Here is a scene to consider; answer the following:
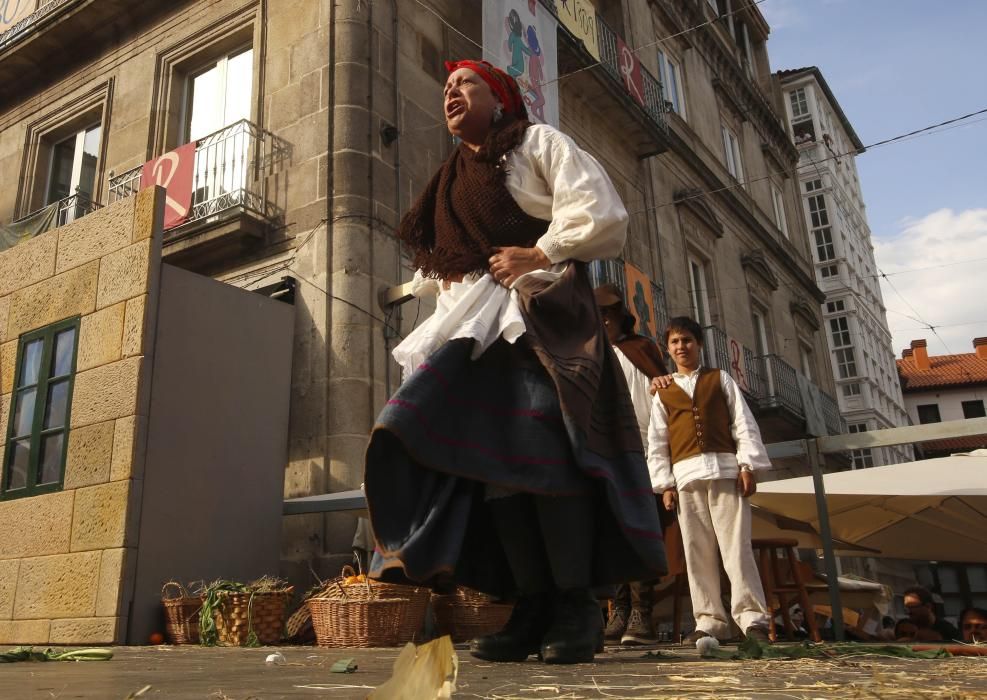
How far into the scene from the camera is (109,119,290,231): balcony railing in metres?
9.59

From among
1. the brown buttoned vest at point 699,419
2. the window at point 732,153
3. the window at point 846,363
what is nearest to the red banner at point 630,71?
the window at point 732,153

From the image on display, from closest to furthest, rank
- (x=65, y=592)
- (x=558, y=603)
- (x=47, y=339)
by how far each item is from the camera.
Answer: (x=558, y=603) → (x=65, y=592) → (x=47, y=339)

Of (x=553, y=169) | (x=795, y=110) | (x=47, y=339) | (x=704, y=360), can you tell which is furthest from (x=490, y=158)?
(x=795, y=110)

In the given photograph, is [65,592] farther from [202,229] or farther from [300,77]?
[300,77]

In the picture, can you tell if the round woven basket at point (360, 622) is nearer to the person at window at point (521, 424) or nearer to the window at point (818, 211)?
the person at window at point (521, 424)

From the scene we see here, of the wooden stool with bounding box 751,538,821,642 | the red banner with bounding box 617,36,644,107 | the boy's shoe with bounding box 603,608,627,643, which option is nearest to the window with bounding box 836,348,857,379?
the red banner with bounding box 617,36,644,107

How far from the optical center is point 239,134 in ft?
32.4

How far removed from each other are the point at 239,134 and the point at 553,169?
25.8ft

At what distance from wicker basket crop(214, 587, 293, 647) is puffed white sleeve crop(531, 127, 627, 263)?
4052 millimetres

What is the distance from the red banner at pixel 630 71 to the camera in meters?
14.4

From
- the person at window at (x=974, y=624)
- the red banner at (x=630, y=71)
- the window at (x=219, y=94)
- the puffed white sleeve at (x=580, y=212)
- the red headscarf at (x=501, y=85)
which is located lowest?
the person at window at (x=974, y=624)

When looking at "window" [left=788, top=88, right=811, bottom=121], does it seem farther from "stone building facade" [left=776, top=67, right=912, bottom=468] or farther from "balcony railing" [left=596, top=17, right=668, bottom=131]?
"balcony railing" [left=596, top=17, right=668, bottom=131]

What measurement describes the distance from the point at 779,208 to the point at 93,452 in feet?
68.7

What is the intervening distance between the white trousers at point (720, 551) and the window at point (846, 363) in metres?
33.0
